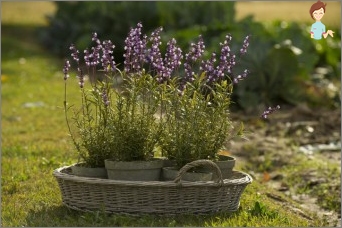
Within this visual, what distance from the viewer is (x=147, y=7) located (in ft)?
53.7

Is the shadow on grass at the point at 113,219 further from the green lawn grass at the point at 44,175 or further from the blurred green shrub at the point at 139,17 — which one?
the blurred green shrub at the point at 139,17

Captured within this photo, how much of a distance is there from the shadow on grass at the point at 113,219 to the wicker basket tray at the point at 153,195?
0.06m

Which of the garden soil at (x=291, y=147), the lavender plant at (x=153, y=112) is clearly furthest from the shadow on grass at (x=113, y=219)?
the garden soil at (x=291, y=147)

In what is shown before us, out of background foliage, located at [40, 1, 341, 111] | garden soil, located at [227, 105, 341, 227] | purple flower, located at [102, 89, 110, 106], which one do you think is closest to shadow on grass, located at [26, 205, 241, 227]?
purple flower, located at [102, 89, 110, 106]

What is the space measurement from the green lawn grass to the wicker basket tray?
80mm

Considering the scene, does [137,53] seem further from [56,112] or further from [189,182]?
[56,112]

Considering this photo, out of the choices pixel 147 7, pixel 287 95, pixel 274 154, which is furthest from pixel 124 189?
pixel 147 7

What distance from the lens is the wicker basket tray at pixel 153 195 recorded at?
552 centimetres

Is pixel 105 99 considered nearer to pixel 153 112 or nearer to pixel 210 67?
pixel 153 112

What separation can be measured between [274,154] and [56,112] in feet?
11.3

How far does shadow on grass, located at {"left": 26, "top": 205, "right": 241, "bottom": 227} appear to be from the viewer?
17.8 feet

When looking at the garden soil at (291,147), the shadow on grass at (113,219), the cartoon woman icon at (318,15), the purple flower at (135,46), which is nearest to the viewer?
the shadow on grass at (113,219)

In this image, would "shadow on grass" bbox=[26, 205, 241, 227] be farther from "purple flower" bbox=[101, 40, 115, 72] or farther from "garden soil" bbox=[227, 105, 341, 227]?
"garden soil" bbox=[227, 105, 341, 227]

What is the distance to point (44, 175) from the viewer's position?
7.03 metres
